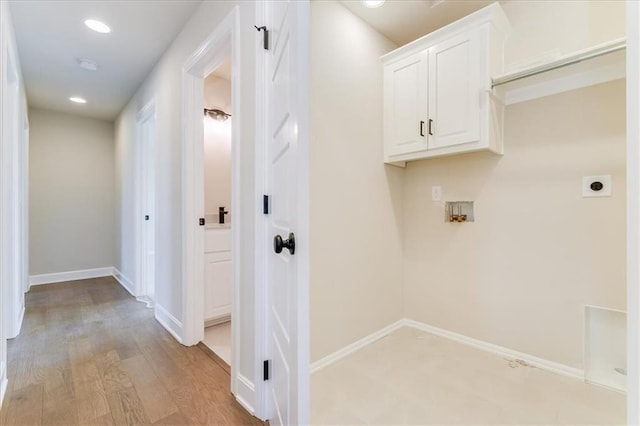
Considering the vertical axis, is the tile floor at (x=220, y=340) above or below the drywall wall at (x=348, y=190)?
below

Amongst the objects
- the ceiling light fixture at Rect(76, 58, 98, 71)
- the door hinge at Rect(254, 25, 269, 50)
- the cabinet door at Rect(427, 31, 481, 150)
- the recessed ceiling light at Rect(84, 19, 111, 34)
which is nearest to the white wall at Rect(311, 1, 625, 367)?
the cabinet door at Rect(427, 31, 481, 150)

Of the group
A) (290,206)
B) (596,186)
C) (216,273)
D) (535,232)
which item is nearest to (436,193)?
(535,232)

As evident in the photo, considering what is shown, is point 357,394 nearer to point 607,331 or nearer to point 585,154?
point 607,331

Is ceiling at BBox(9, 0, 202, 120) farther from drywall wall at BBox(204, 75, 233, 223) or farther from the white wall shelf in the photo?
the white wall shelf

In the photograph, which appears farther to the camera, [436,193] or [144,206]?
[144,206]

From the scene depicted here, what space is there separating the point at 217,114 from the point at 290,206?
8.81ft

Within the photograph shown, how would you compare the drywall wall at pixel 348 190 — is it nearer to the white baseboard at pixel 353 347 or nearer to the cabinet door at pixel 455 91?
the white baseboard at pixel 353 347

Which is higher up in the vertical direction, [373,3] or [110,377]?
[373,3]

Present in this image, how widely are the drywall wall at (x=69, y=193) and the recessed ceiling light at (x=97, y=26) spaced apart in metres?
2.89

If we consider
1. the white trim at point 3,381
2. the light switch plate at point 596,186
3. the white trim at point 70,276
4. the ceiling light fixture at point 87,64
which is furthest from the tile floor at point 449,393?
the white trim at point 70,276

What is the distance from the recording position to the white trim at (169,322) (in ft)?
7.65

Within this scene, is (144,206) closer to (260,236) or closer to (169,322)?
(169,322)

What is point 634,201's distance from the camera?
86 cm

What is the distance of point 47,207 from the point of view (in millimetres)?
Result: 4270
